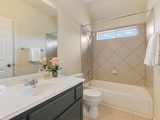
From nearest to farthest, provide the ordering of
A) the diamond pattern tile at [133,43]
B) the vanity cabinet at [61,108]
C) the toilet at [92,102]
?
the vanity cabinet at [61,108] → the toilet at [92,102] → the diamond pattern tile at [133,43]

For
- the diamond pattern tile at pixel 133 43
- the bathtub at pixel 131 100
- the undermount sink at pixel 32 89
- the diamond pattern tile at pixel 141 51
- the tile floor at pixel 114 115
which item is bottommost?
the tile floor at pixel 114 115

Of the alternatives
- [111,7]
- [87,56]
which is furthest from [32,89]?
[111,7]

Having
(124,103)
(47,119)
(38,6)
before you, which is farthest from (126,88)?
(38,6)

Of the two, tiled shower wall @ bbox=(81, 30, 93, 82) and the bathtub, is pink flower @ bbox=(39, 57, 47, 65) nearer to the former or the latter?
tiled shower wall @ bbox=(81, 30, 93, 82)

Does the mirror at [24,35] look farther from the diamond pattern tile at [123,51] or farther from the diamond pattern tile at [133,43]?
the diamond pattern tile at [133,43]

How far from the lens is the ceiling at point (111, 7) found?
263 cm

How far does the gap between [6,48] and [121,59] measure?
Answer: 8.84 feet

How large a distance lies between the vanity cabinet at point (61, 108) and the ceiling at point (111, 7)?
8.02 ft

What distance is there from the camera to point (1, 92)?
3.00 ft

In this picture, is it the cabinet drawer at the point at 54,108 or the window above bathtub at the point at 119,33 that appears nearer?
the cabinet drawer at the point at 54,108

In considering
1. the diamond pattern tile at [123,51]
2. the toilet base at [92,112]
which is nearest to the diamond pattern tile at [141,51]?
the diamond pattern tile at [123,51]

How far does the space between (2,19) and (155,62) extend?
197 centimetres

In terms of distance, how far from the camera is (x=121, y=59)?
2963mm

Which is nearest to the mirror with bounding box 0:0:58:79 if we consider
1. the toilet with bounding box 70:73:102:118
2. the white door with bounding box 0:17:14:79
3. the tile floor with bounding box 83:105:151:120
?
the white door with bounding box 0:17:14:79
